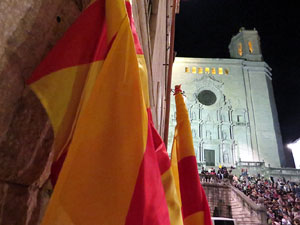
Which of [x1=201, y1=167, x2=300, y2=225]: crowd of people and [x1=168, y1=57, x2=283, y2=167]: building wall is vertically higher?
[x1=168, y1=57, x2=283, y2=167]: building wall

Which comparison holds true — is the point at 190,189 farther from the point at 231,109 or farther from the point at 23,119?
the point at 231,109

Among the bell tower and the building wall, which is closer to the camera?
the building wall

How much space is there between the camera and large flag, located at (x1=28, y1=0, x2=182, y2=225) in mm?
758

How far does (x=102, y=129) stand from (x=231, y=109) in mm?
32623

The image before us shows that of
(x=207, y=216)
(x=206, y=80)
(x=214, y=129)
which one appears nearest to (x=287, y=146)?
(x=214, y=129)

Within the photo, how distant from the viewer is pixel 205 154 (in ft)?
96.6

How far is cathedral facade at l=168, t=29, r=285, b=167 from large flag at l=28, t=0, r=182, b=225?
88.8 feet

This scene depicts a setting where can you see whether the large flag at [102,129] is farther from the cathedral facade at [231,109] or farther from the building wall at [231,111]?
the cathedral facade at [231,109]

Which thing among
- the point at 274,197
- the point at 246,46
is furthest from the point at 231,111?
the point at 274,197

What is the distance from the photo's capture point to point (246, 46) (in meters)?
36.2

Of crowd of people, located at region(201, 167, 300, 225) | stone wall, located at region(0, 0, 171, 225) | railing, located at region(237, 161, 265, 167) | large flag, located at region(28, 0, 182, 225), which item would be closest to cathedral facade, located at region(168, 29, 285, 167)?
railing, located at region(237, 161, 265, 167)

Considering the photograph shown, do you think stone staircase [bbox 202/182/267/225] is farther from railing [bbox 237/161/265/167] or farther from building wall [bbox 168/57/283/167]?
building wall [bbox 168/57/283/167]

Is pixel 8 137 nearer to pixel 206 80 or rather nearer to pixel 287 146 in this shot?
pixel 206 80

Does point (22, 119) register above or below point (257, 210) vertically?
below
